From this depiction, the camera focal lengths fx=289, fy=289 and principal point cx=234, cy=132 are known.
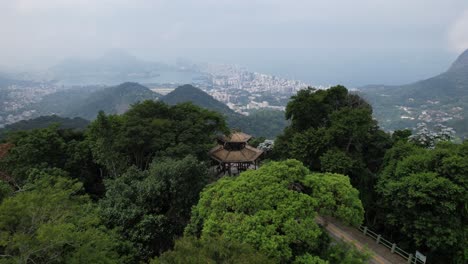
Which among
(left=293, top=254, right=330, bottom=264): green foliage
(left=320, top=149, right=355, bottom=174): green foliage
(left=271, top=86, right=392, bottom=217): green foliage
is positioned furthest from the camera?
(left=271, top=86, right=392, bottom=217): green foliage

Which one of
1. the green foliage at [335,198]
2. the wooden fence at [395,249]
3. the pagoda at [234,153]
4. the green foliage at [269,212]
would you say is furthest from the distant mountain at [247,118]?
the green foliage at [335,198]

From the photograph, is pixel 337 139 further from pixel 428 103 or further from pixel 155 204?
pixel 428 103

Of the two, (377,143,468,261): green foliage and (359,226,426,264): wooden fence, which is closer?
(377,143,468,261): green foliage

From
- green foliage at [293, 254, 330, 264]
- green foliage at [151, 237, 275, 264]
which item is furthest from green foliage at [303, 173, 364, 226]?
green foliage at [151, 237, 275, 264]

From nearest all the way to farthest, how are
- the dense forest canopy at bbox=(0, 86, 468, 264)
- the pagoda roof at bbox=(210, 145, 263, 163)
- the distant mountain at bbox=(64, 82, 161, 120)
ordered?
1. the dense forest canopy at bbox=(0, 86, 468, 264)
2. the pagoda roof at bbox=(210, 145, 263, 163)
3. the distant mountain at bbox=(64, 82, 161, 120)

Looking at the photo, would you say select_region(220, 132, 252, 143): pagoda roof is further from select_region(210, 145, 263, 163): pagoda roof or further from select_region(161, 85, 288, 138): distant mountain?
select_region(161, 85, 288, 138): distant mountain

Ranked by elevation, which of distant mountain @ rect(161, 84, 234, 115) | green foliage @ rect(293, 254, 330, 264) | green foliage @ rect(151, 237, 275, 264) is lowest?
distant mountain @ rect(161, 84, 234, 115)

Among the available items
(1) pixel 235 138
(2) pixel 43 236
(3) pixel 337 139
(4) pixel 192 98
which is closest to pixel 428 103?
(4) pixel 192 98
